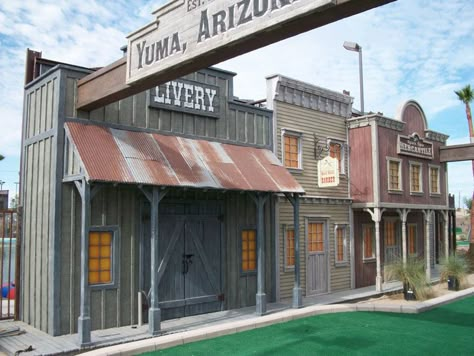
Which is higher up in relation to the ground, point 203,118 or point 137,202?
point 203,118

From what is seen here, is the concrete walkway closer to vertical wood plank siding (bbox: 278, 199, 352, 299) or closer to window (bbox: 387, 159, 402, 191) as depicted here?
vertical wood plank siding (bbox: 278, 199, 352, 299)

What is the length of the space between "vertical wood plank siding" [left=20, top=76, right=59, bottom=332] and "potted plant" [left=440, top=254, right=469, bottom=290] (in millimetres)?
11590

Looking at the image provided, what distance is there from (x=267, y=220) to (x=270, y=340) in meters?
4.57

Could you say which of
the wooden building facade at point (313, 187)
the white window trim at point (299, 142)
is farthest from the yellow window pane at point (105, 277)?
the white window trim at point (299, 142)

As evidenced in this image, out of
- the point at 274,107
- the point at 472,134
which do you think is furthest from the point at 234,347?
the point at 472,134

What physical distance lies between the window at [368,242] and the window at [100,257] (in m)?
9.41

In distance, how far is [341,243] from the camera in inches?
608

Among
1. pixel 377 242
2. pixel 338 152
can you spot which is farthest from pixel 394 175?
pixel 377 242

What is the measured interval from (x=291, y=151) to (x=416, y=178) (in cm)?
624

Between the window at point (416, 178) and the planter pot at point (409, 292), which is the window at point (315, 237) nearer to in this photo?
the planter pot at point (409, 292)

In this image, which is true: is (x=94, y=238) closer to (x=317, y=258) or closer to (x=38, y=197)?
(x=38, y=197)

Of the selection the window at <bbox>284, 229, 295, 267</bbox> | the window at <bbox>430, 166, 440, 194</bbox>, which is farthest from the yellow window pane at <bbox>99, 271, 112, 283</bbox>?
the window at <bbox>430, 166, 440, 194</bbox>

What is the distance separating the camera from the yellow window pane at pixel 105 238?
9.53 meters

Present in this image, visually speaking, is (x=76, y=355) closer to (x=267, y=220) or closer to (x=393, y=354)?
(x=393, y=354)
